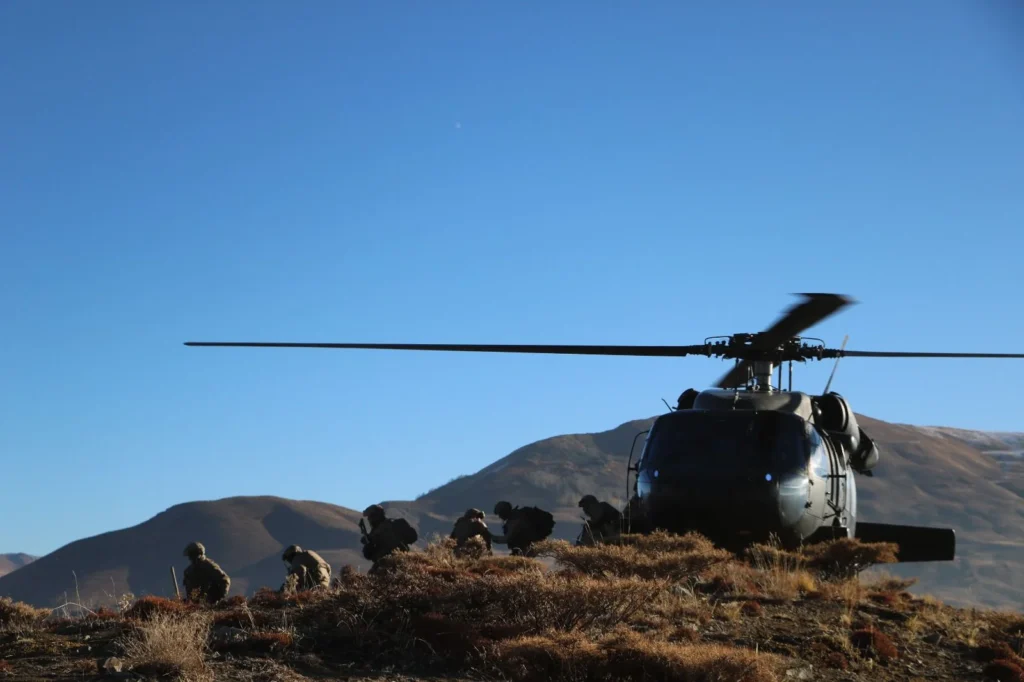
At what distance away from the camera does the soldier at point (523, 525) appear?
24750 mm

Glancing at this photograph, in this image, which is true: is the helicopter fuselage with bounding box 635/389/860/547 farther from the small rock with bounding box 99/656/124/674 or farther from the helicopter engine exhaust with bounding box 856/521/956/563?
the small rock with bounding box 99/656/124/674

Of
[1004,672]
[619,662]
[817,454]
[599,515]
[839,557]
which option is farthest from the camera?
[599,515]

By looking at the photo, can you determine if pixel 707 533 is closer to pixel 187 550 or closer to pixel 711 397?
pixel 711 397

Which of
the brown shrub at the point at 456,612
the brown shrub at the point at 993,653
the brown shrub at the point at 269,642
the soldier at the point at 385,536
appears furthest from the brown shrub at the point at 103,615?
the brown shrub at the point at 993,653

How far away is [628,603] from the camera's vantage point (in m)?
13.0

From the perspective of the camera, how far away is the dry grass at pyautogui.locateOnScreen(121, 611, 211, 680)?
10367 mm

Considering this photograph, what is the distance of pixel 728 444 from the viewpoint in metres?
18.3

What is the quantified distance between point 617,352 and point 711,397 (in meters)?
1.84

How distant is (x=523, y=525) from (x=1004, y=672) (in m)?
12.8

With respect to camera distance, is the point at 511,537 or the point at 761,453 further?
the point at 511,537

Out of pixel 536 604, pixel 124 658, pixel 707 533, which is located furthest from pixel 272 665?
pixel 707 533

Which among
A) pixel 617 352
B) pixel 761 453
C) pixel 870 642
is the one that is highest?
pixel 617 352

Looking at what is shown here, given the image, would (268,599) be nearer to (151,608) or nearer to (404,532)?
(151,608)

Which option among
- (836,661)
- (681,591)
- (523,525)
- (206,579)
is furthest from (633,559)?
(523,525)
